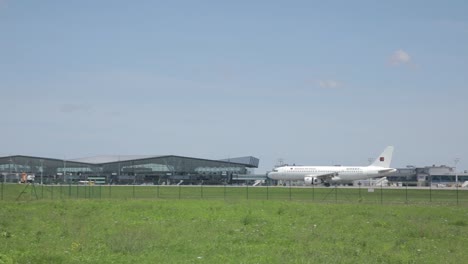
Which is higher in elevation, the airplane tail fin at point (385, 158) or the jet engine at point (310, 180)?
the airplane tail fin at point (385, 158)

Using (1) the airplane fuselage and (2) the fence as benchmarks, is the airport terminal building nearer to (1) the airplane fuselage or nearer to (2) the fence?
(1) the airplane fuselage

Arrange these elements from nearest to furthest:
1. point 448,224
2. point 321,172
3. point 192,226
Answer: point 192,226, point 448,224, point 321,172

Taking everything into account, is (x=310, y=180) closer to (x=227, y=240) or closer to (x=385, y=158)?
(x=385, y=158)

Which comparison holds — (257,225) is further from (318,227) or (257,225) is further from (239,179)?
(239,179)

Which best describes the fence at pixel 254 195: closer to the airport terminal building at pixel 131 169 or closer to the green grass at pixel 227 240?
the green grass at pixel 227 240

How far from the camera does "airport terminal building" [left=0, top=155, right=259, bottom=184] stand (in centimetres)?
14350

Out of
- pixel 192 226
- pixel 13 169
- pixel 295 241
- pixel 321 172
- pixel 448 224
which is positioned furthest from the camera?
pixel 13 169

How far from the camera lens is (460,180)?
6127 inches

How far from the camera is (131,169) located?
5719 inches

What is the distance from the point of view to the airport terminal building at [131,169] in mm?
143500

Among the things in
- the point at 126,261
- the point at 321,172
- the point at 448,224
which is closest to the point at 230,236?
the point at 126,261

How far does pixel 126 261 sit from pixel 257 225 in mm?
10663

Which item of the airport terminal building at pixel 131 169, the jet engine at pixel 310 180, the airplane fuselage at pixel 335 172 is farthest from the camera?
the airport terminal building at pixel 131 169

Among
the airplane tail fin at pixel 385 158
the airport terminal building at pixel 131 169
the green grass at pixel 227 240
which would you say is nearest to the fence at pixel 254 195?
the green grass at pixel 227 240
